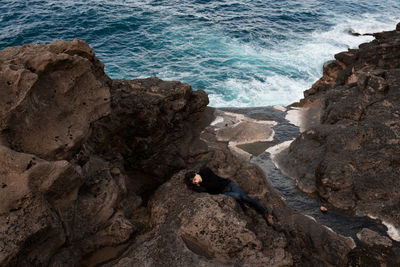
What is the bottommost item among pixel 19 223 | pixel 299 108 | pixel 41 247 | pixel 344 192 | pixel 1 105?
pixel 299 108

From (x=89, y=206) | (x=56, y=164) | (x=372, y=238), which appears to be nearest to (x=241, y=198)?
(x=372, y=238)

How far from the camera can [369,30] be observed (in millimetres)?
29250

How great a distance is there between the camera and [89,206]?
6.11 m

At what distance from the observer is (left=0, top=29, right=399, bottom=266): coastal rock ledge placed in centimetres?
501

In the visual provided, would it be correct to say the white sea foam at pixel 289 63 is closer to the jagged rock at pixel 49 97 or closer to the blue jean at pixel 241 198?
the blue jean at pixel 241 198

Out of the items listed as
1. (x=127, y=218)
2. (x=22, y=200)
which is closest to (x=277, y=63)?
Answer: (x=127, y=218)

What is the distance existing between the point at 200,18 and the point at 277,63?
9.12m

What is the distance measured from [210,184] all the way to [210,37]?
66.2ft

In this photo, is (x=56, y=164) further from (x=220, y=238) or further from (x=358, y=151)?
(x=358, y=151)

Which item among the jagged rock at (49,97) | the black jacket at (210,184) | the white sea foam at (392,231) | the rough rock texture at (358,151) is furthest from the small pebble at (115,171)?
the white sea foam at (392,231)

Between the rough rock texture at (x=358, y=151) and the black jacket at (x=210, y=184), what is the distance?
2720 mm

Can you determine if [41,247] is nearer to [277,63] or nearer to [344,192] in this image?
[344,192]

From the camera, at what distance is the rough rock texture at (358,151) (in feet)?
25.4

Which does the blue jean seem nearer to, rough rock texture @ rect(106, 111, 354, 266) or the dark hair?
rough rock texture @ rect(106, 111, 354, 266)
